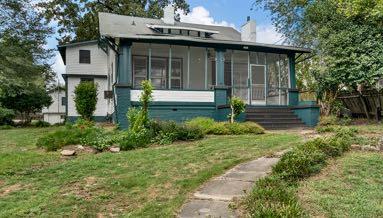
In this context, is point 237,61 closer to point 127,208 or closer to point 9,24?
point 9,24

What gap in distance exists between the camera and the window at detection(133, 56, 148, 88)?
18688 mm

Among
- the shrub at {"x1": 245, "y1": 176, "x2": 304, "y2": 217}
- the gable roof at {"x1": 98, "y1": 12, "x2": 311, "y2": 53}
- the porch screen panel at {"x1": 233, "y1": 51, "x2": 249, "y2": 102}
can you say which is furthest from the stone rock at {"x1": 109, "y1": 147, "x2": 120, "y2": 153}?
the porch screen panel at {"x1": 233, "y1": 51, "x2": 249, "y2": 102}

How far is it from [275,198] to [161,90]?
38.1 ft

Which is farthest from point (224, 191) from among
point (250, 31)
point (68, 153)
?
point (250, 31)

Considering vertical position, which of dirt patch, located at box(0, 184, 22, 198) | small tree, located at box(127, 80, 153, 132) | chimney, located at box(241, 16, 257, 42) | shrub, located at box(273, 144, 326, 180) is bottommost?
dirt patch, located at box(0, 184, 22, 198)

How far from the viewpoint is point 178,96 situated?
53.4ft

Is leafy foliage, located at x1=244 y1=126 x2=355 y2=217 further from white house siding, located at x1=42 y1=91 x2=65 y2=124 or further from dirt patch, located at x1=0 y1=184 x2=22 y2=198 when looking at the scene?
white house siding, located at x1=42 y1=91 x2=65 y2=124

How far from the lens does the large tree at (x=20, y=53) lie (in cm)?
1694

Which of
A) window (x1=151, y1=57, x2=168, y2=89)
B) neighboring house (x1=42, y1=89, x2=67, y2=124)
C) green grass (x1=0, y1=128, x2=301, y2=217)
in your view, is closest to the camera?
green grass (x1=0, y1=128, x2=301, y2=217)

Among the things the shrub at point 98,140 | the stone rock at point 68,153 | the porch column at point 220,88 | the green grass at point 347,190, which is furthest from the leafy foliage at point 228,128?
the green grass at point 347,190

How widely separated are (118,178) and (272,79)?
14750 mm

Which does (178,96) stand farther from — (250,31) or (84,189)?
(84,189)

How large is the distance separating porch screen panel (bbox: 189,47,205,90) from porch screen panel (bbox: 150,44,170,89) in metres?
1.32

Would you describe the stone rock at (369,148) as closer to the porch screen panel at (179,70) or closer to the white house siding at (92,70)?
the porch screen panel at (179,70)
